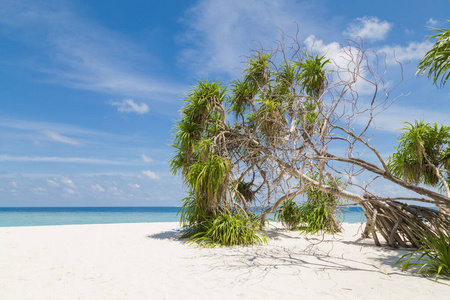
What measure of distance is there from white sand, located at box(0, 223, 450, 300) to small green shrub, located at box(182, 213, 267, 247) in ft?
0.88

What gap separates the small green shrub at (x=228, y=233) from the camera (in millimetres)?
5531

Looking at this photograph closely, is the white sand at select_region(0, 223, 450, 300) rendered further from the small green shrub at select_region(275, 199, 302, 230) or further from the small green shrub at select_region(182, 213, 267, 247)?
the small green shrub at select_region(275, 199, 302, 230)

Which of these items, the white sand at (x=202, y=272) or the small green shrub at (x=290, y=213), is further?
the small green shrub at (x=290, y=213)

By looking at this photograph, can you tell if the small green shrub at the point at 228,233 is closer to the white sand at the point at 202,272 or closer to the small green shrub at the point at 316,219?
the white sand at the point at 202,272

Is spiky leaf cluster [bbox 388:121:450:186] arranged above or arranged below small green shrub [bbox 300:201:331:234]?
above

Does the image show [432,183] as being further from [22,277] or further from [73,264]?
[22,277]

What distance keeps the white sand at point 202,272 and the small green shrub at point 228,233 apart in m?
0.27

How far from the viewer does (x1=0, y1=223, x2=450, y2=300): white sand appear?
3093 mm

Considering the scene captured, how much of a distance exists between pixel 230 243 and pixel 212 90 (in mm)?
3155

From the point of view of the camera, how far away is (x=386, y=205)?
5395 millimetres

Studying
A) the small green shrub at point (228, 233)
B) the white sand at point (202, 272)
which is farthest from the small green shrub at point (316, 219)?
the small green shrub at point (228, 233)

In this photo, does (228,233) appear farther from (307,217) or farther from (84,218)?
(84,218)

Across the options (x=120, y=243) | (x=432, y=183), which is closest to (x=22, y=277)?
(x=120, y=243)

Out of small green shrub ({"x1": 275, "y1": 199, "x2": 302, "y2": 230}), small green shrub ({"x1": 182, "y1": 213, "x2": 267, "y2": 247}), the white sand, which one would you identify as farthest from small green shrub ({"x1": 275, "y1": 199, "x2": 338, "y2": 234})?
small green shrub ({"x1": 182, "y1": 213, "x2": 267, "y2": 247})
